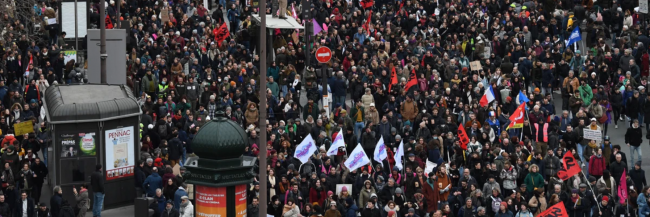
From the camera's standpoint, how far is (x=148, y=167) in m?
28.1

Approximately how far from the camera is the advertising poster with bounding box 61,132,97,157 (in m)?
27.8

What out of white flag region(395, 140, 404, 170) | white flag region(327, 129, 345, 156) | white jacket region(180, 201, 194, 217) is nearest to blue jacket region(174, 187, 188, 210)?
white jacket region(180, 201, 194, 217)

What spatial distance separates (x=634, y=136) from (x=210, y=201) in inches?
695

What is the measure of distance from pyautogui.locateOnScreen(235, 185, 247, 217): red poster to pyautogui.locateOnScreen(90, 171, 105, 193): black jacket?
38.0ft

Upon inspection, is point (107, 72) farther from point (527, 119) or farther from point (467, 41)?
point (467, 41)

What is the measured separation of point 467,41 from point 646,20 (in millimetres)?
6589

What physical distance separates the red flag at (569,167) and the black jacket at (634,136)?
4.55 meters

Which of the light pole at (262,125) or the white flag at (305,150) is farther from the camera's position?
the white flag at (305,150)

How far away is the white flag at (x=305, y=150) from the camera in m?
28.2

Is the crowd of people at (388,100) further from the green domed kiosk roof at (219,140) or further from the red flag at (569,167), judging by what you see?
the green domed kiosk roof at (219,140)

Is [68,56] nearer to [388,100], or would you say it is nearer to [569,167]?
[388,100]

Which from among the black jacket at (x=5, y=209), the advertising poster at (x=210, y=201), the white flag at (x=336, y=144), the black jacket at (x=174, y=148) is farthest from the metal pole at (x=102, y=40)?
the advertising poster at (x=210, y=201)

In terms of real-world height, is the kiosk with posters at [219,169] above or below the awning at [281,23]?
below

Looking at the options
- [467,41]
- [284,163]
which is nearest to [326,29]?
[467,41]
